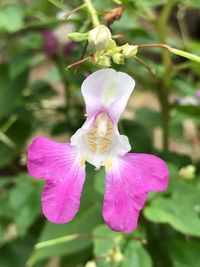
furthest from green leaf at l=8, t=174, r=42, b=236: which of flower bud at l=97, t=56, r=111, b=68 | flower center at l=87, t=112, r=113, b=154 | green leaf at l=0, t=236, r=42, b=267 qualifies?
flower bud at l=97, t=56, r=111, b=68

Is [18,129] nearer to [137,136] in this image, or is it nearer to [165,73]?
[137,136]

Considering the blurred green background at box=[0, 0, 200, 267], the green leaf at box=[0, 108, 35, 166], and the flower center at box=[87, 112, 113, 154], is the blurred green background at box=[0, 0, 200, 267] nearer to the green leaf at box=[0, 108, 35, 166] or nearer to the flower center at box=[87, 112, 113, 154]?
the green leaf at box=[0, 108, 35, 166]

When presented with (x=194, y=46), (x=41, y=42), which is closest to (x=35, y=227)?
(x=41, y=42)

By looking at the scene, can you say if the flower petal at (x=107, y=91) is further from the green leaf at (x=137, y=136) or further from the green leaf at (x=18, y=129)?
the green leaf at (x=18, y=129)

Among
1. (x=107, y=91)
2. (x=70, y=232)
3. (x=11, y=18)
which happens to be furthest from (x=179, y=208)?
(x=11, y=18)

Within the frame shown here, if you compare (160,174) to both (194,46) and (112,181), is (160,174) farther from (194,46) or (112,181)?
(194,46)

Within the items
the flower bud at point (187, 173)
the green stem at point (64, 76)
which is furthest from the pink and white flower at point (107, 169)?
the green stem at point (64, 76)
